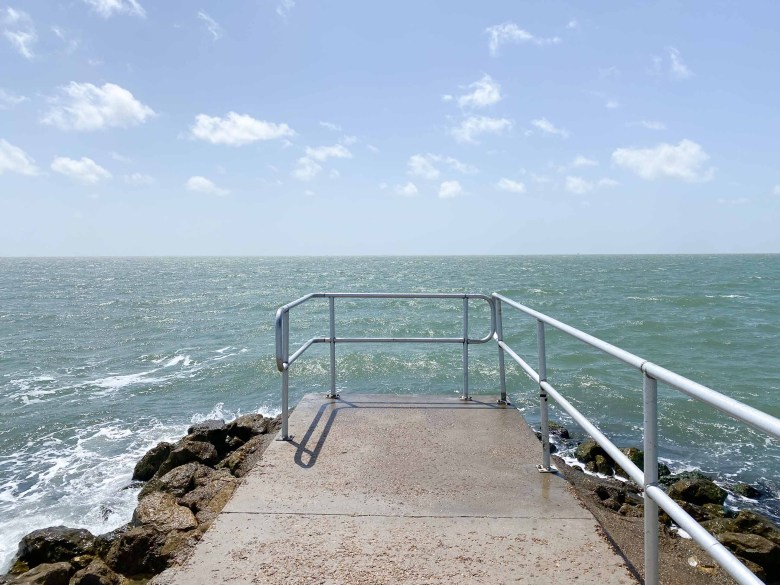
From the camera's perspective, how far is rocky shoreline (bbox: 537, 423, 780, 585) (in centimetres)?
311

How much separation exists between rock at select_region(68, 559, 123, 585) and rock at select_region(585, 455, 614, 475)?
619cm

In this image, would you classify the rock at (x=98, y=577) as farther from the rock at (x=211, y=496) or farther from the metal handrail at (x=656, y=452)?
the metal handrail at (x=656, y=452)

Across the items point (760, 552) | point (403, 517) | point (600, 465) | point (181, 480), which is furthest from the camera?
point (600, 465)

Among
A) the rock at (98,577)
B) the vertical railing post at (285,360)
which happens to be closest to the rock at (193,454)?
the rock at (98,577)

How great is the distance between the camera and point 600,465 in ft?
26.7

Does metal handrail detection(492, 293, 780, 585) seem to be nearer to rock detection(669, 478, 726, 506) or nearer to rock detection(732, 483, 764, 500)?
rock detection(669, 478, 726, 506)

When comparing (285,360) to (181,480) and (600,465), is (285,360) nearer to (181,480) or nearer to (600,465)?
(181,480)

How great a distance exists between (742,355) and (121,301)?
115 ft

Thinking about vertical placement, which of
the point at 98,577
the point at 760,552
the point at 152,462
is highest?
the point at 98,577

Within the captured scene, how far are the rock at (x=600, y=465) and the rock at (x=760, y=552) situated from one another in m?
2.71

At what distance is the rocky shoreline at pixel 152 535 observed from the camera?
420 cm

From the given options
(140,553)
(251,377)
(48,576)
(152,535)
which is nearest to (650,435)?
(152,535)

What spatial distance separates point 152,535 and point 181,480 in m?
1.36

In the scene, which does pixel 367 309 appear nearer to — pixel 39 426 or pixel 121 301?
pixel 121 301
